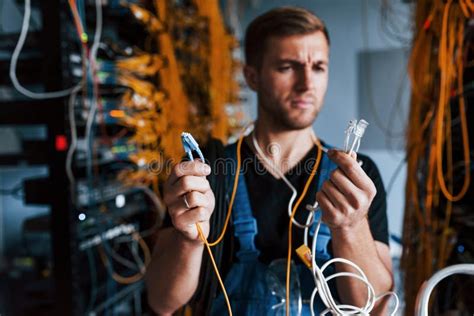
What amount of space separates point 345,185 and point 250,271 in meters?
0.25

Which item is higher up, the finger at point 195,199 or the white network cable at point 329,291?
the finger at point 195,199

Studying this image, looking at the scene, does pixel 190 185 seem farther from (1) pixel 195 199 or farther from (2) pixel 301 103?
(2) pixel 301 103

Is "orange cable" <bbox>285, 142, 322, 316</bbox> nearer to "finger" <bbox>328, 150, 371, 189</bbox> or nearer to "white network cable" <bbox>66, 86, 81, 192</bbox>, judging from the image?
"finger" <bbox>328, 150, 371, 189</bbox>

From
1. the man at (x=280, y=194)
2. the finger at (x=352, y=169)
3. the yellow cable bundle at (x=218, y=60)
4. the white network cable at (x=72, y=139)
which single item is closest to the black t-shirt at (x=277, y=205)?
the man at (x=280, y=194)

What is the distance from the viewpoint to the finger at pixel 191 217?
0.50m

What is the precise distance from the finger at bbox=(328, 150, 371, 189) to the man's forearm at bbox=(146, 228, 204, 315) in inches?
9.1

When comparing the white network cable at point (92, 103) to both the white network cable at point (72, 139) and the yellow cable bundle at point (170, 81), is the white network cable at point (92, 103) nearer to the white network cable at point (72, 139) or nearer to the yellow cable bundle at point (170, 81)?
the white network cable at point (72, 139)

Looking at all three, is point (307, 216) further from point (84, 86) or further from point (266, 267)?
point (84, 86)

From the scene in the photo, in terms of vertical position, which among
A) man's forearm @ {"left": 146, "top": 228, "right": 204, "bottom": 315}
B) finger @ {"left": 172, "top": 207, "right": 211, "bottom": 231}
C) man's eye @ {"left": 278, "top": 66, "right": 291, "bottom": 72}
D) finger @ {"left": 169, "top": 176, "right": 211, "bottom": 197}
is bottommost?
man's forearm @ {"left": 146, "top": 228, "right": 204, "bottom": 315}

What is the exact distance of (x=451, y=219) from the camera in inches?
45.1

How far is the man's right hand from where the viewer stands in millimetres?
486

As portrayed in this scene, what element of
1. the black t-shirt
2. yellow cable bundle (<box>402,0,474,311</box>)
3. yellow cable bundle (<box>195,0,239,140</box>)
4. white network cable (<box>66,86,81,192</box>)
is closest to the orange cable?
the black t-shirt

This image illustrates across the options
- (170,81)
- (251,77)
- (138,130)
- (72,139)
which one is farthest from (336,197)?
(170,81)

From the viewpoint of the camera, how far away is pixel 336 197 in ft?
1.60
